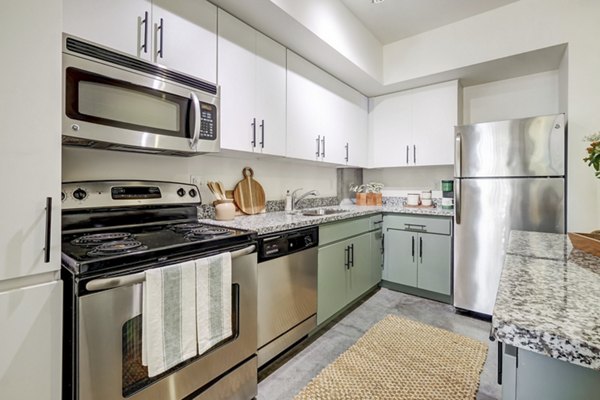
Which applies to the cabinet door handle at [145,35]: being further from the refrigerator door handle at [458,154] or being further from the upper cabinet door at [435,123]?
the upper cabinet door at [435,123]

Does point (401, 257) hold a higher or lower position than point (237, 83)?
lower

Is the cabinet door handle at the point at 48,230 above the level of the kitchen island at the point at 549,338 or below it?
above

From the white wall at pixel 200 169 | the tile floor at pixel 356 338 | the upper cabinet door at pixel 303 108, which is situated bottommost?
the tile floor at pixel 356 338

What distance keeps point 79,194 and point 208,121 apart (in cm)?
74

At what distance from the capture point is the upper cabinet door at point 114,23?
4.05 ft

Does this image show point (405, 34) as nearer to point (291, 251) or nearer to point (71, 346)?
point (291, 251)

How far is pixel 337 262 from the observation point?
2.34 m

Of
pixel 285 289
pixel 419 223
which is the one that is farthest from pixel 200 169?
pixel 419 223

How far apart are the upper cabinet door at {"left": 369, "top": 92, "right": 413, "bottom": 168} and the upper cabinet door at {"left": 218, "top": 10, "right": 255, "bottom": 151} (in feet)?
6.14

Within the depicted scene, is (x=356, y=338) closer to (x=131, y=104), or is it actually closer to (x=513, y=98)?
(x=131, y=104)

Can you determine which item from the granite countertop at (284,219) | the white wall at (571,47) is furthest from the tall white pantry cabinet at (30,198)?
the white wall at (571,47)

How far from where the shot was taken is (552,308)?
1.84 feet

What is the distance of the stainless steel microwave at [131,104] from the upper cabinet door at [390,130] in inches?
88.3

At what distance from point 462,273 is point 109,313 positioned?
105 inches
